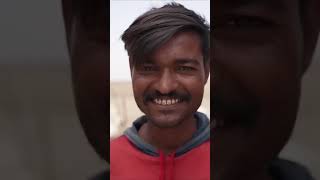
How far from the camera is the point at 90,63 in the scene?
207 cm

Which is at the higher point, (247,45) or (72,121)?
(247,45)

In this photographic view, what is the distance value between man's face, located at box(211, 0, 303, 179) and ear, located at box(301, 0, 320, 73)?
28 millimetres

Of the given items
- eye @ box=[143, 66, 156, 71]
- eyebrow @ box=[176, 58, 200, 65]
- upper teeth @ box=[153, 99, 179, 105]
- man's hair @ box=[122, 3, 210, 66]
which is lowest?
upper teeth @ box=[153, 99, 179, 105]

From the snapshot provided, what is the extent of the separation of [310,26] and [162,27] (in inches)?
26.6

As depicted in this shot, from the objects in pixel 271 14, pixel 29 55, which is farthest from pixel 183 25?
pixel 29 55

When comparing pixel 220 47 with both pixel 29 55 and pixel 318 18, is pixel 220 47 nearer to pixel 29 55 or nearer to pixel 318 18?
pixel 318 18

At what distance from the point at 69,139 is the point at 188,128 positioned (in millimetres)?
555

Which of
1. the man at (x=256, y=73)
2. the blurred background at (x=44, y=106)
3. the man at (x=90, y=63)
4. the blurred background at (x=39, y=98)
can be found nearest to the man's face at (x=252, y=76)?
the man at (x=256, y=73)

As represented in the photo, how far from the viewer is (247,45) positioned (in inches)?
80.9

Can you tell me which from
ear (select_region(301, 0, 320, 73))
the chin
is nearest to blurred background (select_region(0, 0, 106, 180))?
the chin

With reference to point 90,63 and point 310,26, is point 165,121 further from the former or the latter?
point 310,26

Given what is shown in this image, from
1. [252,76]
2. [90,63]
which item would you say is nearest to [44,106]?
[90,63]

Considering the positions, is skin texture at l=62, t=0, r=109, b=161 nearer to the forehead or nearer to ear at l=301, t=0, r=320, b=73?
the forehead

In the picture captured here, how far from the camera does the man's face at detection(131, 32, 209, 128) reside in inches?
79.1
